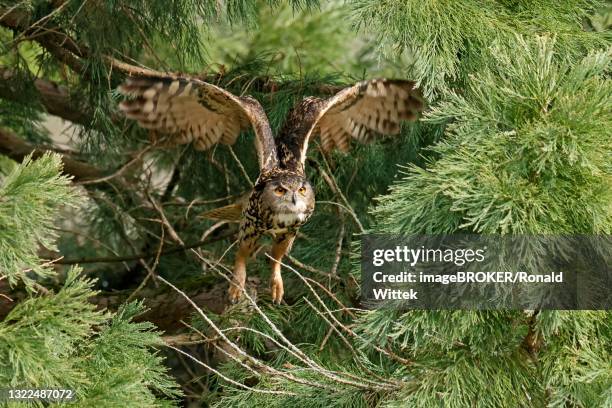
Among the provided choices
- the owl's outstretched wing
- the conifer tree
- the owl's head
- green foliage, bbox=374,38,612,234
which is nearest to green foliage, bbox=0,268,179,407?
the conifer tree

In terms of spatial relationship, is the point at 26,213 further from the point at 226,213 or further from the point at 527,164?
the point at 226,213

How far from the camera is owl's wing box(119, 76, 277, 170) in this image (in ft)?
9.36

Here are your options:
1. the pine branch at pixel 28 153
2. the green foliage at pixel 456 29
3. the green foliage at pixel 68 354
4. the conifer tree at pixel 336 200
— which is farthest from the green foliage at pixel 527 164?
the pine branch at pixel 28 153

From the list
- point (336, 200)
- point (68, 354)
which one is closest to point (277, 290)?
point (336, 200)

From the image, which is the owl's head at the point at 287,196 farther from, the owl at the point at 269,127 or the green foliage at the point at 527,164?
the green foliage at the point at 527,164

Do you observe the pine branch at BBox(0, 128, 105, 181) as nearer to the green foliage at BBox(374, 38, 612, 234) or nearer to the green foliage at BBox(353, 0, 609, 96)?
the green foliage at BBox(353, 0, 609, 96)

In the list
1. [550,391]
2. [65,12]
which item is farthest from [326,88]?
[550,391]

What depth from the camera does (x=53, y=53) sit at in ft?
10.9

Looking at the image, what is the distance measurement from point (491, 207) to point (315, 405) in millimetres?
634

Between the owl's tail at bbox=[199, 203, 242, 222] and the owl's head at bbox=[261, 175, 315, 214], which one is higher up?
the owl's head at bbox=[261, 175, 315, 214]

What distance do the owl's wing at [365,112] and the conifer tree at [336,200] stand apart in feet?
0.38

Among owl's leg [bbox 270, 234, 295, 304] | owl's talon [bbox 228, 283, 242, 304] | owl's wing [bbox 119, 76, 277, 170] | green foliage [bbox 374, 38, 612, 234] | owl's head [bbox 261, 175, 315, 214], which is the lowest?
owl's talon [bbox 228, 283, 242, 304]

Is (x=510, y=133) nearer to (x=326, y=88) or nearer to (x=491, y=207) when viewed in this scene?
(x=491, y=207)

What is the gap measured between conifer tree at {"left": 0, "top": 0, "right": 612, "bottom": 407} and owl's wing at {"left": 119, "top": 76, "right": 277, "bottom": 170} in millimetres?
145
